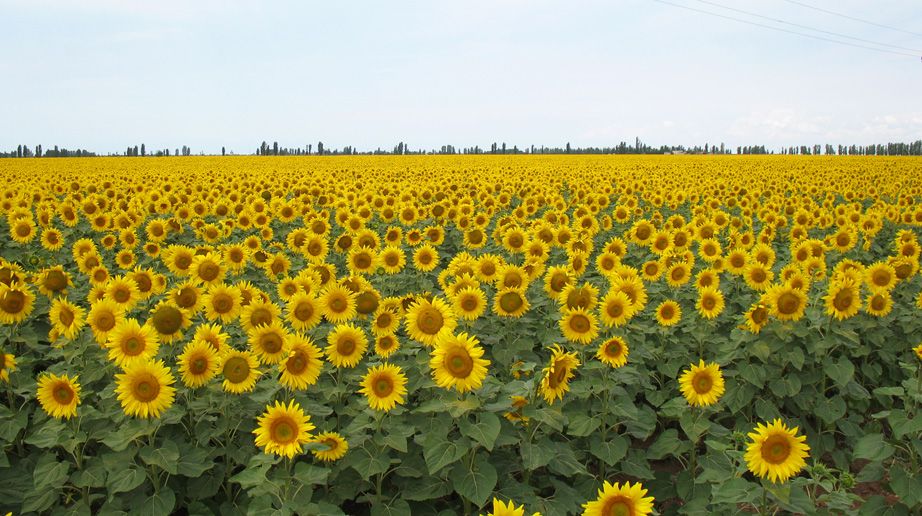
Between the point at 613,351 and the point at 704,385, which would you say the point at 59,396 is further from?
the point at 704,385

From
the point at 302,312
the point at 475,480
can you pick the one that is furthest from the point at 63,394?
the point at 475,480

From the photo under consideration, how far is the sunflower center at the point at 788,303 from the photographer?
5.56 m

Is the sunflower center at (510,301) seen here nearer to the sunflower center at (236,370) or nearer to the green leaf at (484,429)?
the green leaf at (484,429)

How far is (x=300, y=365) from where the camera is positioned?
440 centimetres

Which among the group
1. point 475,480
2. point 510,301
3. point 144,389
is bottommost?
point 475,480

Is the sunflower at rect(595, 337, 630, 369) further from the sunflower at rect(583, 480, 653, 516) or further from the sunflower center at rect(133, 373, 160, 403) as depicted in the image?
the sunflower center at rect(133, 373, 160, 403)

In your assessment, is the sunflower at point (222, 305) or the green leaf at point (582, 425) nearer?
the green leaf at point (582, 425)

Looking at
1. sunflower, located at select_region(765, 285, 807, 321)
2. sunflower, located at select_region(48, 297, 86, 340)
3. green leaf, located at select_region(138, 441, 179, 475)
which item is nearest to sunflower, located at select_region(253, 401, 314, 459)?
green leaf, located at select_region(138, 441, 179, 475)

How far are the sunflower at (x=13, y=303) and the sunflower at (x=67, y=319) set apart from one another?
0.59m

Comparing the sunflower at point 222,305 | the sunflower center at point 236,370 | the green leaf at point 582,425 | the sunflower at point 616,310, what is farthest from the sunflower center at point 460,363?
the sunflower at point 222,305

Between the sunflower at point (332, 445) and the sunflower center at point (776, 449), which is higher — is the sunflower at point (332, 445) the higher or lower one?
the lower one

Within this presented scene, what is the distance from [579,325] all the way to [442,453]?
171cm

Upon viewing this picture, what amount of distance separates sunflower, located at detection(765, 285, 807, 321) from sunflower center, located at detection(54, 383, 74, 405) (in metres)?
5.29

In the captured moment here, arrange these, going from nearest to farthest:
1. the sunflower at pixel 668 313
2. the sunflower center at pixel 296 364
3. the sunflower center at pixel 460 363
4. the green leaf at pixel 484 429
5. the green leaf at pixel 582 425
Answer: the green leaf at pixel 484 429, the sunflower center at pixel 460 363, the sunflower center at pixel 296 364, the green leaf at pixel 582 425, the sunflower at pixel 668 313
